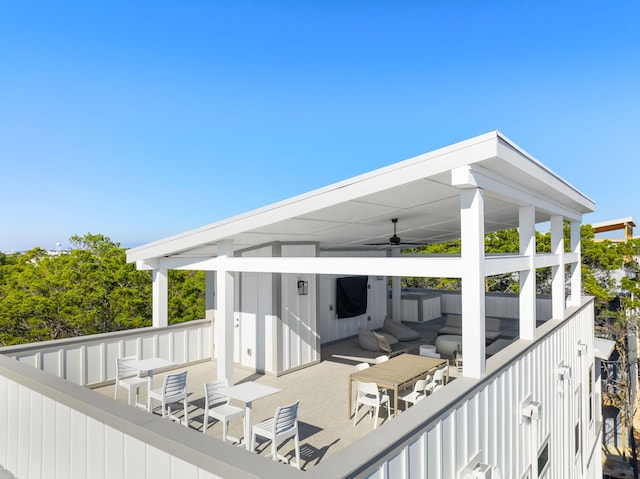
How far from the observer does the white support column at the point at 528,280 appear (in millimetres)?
4973

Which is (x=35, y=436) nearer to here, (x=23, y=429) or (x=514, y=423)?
(x=23, y=429)

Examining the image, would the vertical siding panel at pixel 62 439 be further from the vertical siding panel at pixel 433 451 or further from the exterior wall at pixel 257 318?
the exterior wall at pixel 257 318

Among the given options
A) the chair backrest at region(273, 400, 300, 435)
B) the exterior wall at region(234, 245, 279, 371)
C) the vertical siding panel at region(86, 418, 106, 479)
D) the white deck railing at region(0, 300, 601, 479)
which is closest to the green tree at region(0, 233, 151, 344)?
the exterior wall at region(234, 245, 279, 371)

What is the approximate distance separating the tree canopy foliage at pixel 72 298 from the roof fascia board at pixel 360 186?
14318 millimetres

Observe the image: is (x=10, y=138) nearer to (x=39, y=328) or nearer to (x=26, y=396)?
(x=39, y=328)

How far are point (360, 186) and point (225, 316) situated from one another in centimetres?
338

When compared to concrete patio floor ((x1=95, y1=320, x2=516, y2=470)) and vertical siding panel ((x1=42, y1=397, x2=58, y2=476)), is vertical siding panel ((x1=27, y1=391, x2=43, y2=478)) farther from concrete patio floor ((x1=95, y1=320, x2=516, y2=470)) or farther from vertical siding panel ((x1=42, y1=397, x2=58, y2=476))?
concrete patio floor ((x1=95, y1=320, x2=516, y2=470))

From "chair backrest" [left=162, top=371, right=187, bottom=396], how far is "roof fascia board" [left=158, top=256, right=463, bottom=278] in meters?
1.70

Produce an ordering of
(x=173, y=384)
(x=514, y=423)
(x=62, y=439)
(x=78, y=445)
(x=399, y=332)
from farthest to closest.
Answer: (x=399, y=332)
(x=173, y=384)
(x=514, y=423)
(x=62, y=439)
(x=78, y=445)

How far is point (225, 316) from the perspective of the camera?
6.20 m

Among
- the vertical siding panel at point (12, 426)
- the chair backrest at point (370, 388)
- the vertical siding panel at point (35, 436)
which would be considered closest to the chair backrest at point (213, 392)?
the vertical siding panel at point (35, 436)

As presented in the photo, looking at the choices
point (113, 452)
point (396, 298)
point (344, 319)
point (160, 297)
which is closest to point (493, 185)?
point (113, 452)

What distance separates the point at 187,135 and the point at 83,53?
1424 centimetres

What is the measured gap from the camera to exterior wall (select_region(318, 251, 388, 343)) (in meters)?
10.5
